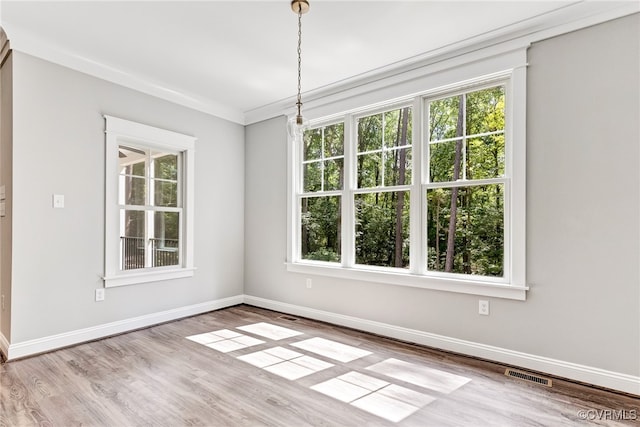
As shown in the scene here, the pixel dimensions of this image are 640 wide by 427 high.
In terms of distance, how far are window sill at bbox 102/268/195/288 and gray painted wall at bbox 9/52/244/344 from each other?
0.07m

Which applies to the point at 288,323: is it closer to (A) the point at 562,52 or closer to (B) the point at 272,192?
(B) the point at 272,192

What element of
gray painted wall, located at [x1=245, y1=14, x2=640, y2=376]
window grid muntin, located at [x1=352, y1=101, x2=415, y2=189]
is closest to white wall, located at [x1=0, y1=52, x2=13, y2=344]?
window grid muntin, located at [x1=352, y1=101, x2=415, y2=189]

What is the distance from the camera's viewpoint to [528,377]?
102 inches

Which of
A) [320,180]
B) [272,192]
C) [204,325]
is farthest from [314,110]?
[204,325]

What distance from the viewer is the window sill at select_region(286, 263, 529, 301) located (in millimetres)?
2816

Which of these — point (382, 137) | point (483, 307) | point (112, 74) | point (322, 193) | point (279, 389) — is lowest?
point (279, 389)

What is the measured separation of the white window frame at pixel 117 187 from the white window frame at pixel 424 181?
1261 millimetres

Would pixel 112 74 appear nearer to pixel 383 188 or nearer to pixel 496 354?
pixel 383 188

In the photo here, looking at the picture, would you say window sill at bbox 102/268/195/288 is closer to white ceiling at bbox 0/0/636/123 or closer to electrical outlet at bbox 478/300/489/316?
white ceiling at bbox 0/0/636/123

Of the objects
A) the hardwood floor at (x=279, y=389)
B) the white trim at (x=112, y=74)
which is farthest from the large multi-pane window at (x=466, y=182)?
the white trim at (x=112, y=74)

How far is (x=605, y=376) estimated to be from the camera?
2430 millimetres

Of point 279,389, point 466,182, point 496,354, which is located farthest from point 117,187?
point 496,354

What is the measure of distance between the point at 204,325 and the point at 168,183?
176cm

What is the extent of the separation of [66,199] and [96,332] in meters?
1.34
